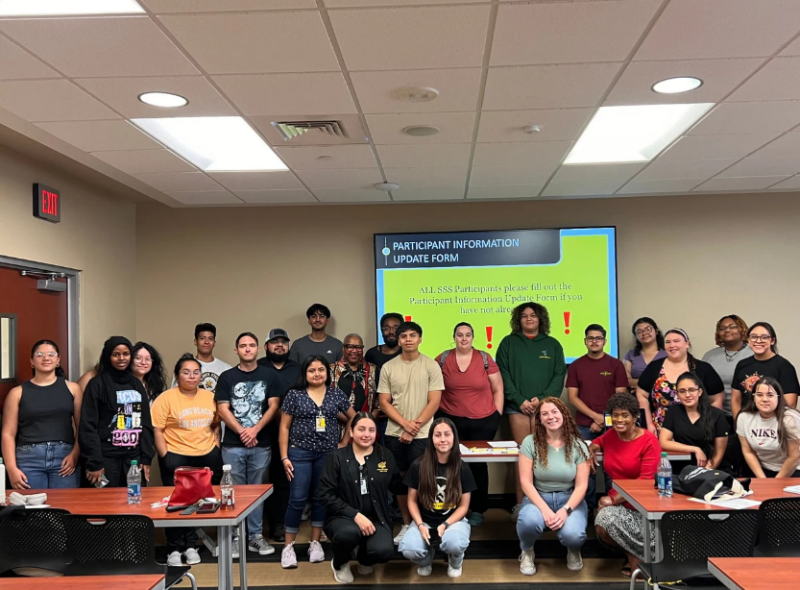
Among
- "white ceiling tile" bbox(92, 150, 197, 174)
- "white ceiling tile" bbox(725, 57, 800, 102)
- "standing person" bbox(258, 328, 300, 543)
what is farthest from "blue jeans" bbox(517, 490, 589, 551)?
"white ceiling tile" bbox(92, 150, 197, 174)

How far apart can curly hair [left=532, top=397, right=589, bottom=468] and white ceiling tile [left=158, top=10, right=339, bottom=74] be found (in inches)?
97.8

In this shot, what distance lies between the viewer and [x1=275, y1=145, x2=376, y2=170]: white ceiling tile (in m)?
4.32

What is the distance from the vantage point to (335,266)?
21.4ft

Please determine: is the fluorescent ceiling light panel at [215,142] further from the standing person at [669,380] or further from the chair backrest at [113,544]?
the standing person at [669,380]

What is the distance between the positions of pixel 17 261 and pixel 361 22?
3.36 metres

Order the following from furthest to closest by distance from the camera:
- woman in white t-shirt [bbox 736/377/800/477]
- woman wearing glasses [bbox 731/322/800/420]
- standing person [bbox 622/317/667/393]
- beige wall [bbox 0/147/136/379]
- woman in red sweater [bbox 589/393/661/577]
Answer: standing person [bbox 622/317/667/393]
woman wearing glasses [bbox 731/322/800/420]
beige wall [bbox 0/147/136/379]
woman in white t-shirt [bbox 736/377/800/477]
woman in red sweater [bbox 589/393/661/577]

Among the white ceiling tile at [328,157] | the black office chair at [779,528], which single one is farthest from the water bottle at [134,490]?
the black office chair at [779,528]

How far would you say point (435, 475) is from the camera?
4.21m

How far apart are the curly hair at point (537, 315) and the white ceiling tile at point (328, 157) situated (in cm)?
192

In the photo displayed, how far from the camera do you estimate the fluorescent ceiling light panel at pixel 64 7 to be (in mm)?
2424

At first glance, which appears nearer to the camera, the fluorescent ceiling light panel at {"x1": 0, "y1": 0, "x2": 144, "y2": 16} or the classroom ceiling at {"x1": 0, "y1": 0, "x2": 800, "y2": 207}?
the fluorescent ceiling light panel at {"x1": 0, "y1": 0, "x2": 144, "y2": 16}

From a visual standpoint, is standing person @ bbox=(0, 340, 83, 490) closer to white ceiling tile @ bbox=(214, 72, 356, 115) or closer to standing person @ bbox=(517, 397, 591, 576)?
white ceiling tile @ bbox=(214, 72, 356, 115)

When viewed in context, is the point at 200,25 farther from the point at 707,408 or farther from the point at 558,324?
the point at 558,324

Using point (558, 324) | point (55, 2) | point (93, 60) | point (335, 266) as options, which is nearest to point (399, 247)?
point (335, 266)
